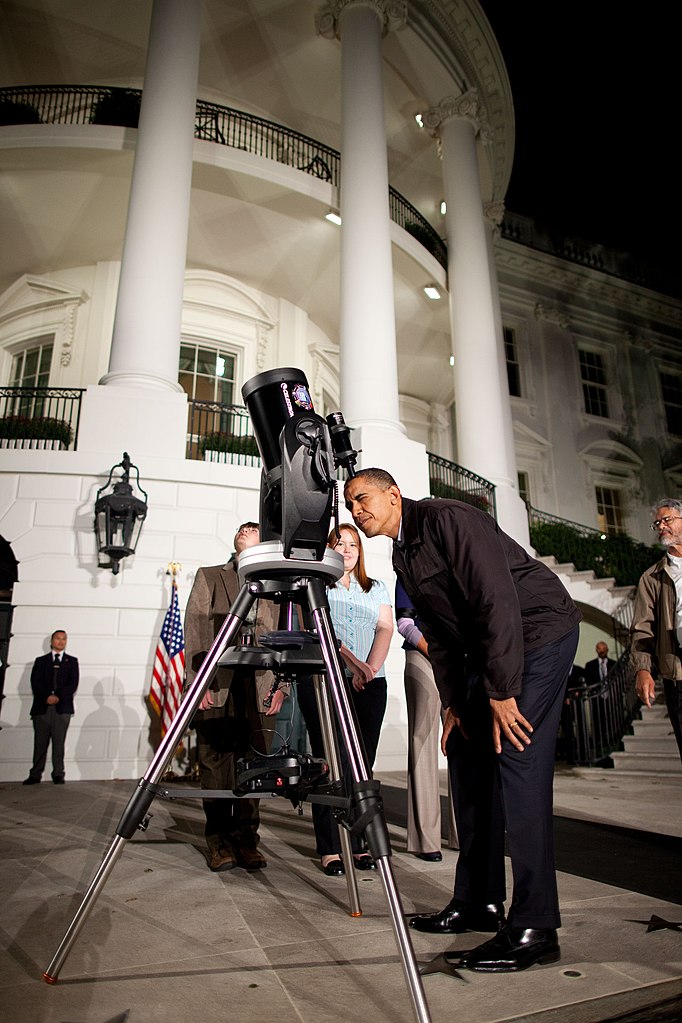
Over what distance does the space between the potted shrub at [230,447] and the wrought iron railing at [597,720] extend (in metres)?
5.74

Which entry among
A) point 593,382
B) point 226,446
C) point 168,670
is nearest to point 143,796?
point 168,670

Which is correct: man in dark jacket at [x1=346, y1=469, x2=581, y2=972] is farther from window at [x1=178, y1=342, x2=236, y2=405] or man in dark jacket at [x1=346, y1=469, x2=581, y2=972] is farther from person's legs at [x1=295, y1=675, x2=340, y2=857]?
window at [x1=178, y1=342, x2=236, y2=405]

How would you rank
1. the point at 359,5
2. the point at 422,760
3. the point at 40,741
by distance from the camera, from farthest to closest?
the point at 359,5 < the point at 40,741 < the point at 422,760

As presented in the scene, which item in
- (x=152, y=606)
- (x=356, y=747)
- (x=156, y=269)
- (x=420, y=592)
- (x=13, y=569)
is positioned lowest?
(x=356, y=747)

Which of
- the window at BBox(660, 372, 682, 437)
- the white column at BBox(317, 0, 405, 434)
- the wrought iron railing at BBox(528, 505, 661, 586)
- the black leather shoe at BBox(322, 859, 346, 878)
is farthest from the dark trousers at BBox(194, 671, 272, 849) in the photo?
the window at BBox(660, 372, 682, 437)

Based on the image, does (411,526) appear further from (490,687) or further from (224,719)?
(224,719)

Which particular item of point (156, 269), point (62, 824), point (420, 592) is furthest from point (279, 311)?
point (420, 592)

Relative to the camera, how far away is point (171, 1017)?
1.51 metres

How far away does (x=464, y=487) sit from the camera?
39.7 feet

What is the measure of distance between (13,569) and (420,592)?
8.39 metres

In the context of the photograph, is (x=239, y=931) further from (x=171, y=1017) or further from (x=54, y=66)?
(x=54, y=66)

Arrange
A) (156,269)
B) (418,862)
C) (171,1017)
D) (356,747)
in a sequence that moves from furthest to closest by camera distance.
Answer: (156,269) < (418,862) < (356,747) < (171,1017)

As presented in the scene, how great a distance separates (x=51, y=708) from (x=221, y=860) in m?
4.52

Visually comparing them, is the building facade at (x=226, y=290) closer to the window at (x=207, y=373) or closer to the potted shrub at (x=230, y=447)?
the window at (x=207, y=373)
